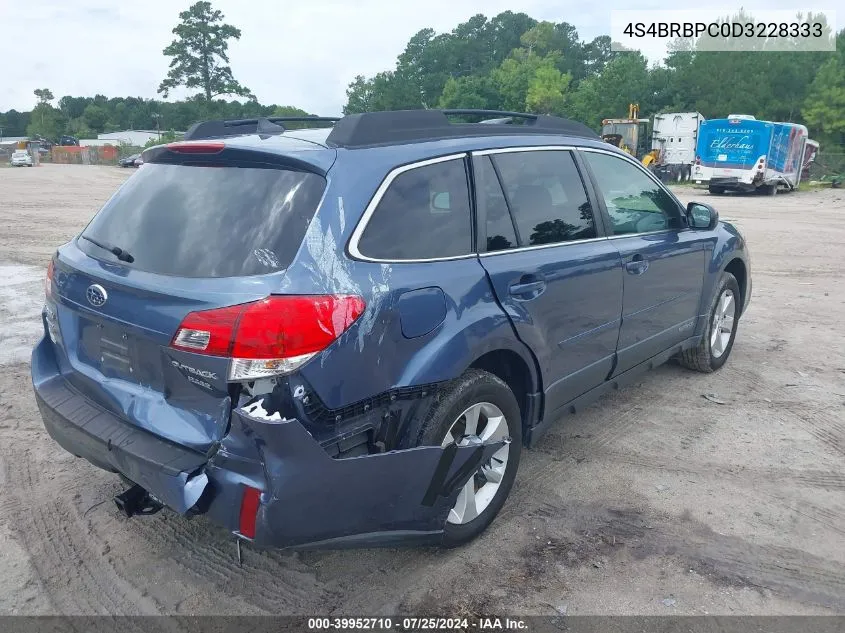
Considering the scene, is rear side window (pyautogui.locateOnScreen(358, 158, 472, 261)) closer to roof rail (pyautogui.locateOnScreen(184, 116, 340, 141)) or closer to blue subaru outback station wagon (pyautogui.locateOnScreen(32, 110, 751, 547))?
blue subaru outback station wagon (pyautogui.locateOnScreen(32, 110, 751, 547))

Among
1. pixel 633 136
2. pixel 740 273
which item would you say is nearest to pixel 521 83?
pixel 633 136

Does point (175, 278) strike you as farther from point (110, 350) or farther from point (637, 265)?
point (637, 265)

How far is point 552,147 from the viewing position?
3.74m

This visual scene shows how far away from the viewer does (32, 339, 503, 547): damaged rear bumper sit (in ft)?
7.76

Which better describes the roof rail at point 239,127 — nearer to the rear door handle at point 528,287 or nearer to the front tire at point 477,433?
the rear door handle at point 528,287

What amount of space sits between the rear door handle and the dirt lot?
3.65 feet

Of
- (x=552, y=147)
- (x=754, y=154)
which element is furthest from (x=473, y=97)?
(x=552, y=147)

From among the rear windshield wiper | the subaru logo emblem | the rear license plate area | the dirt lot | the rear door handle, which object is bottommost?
the dirt lot

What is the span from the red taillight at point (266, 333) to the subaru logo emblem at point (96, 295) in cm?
57

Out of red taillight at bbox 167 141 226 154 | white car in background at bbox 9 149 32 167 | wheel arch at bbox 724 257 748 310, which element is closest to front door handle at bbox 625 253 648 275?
wheel arch at bbox 724 257 748 310

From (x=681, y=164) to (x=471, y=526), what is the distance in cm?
3119

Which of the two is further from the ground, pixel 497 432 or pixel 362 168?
pixel 362 168

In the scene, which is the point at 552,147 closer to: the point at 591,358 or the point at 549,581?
the point at 591,358

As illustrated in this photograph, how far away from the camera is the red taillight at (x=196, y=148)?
9.44ft
